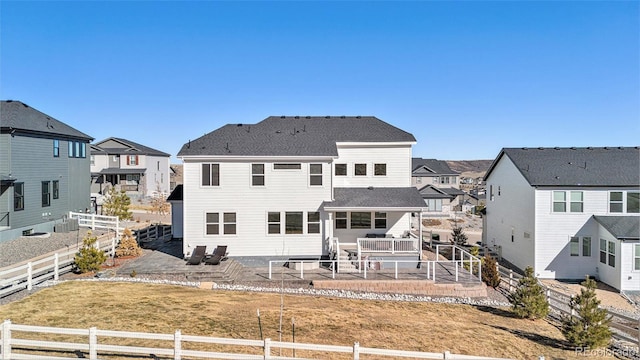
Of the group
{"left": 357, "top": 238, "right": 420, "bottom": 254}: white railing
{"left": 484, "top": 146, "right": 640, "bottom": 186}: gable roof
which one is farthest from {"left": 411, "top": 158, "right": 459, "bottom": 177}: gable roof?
{"left": 357, "top": 238, "right": 420, "bottom": 254}: white railing

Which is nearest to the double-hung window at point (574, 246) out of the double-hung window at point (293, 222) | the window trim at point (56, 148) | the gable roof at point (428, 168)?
the double-hung window at point (293, 222)

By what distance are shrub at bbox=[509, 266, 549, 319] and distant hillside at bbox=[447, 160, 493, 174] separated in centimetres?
16477

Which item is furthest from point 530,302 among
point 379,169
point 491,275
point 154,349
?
point 154,349

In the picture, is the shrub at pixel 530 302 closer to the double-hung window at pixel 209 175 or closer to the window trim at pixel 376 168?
the window trim at pixel 376 168

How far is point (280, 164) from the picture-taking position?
62.5 ft

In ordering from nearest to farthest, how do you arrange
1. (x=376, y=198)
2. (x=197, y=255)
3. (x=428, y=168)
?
(x=197, y=255) < (x=376, y=198) < (x=428, y=168)

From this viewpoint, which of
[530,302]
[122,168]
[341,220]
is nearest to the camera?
[530,302]

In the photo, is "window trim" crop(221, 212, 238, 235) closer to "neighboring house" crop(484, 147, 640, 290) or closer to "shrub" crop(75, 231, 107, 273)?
"shrub" crop(75, 231, 107, 273)

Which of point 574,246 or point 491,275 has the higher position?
point 574,246

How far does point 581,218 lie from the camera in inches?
842

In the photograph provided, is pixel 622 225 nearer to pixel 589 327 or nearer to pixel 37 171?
pixel 589 327

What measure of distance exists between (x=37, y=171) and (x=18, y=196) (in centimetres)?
231

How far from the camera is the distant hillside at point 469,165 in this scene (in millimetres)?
170625

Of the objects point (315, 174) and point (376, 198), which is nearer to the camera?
point (315, 174)
